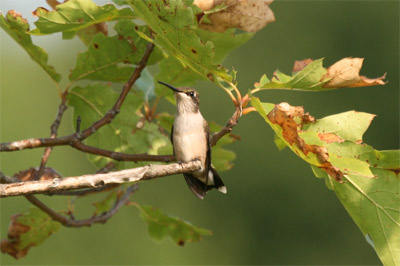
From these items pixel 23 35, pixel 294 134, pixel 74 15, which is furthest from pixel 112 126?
pixel 294 134

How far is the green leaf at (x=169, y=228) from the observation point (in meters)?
4.22

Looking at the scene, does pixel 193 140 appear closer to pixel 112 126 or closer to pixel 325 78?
pixel 112 126

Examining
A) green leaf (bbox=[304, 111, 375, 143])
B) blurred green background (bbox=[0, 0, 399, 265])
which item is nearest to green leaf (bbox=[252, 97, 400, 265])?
green leaf (bbox=[304, 111, 375, 143])

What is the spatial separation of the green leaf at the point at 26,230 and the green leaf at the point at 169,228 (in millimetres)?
769

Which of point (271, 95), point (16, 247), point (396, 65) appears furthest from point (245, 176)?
point (16, 247)

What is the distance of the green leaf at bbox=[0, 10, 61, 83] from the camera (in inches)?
119

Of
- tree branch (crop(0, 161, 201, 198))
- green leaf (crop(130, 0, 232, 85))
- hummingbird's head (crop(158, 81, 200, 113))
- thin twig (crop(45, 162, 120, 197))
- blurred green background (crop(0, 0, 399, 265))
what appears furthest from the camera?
blurred green background (crop(0, 0, 399, 265))

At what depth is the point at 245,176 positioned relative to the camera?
936 inches

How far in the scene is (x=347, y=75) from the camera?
268cm

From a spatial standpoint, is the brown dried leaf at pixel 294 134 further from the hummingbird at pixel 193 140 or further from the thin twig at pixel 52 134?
the thin twig at pixel 52 134

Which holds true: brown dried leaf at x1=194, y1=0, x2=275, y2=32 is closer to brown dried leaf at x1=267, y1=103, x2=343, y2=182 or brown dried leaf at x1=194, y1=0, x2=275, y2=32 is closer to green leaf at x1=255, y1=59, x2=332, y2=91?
green leaf at x1=255, y1=59, x2=332, y2=91

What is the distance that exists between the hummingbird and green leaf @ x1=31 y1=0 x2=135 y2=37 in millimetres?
888

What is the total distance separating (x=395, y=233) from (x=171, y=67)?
5.51 feet

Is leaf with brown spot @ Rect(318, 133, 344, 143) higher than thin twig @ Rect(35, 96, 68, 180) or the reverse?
the reverse
